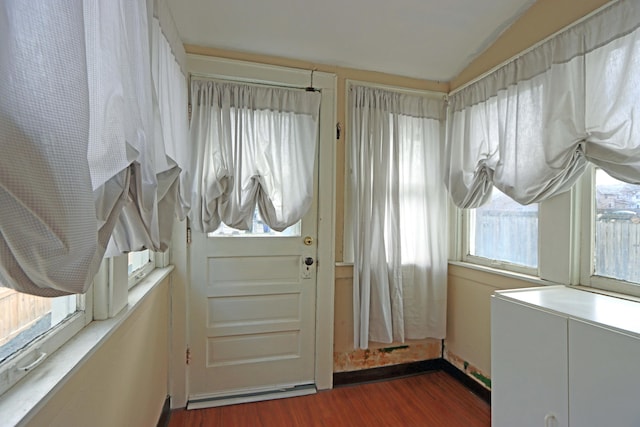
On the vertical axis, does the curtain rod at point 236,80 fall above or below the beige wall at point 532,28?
below

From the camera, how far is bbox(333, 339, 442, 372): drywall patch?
230cm

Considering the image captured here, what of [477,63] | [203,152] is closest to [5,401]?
[203,152]

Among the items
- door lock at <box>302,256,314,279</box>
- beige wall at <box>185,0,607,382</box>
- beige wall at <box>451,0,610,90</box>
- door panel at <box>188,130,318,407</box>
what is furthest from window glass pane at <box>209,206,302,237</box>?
beige wall at <box>451,0,610,90</box>

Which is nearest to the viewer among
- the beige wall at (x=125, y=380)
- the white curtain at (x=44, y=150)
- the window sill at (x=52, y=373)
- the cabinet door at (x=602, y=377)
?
the white curtain at (x=44, y=150)

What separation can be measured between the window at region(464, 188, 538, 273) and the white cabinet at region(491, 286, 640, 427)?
1.15 feet

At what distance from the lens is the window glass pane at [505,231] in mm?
1920

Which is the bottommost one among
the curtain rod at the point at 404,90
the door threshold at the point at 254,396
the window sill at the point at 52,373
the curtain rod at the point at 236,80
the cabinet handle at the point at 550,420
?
the door threshold at the point at 254,396

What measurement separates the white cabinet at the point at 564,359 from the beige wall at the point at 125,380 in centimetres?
172

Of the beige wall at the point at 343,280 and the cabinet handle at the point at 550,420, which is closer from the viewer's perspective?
the cabinet handle at the point at 550,420

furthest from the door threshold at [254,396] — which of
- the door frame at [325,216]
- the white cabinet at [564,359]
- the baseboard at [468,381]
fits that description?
the white cabinet at [564,359]

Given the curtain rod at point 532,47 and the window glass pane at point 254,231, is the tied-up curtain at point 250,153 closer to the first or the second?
the window glass pane at point 254,231

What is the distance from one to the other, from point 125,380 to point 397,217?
187 centimetres

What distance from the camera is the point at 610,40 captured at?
4.57 feet

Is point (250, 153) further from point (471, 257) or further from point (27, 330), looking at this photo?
point (471, 257)
